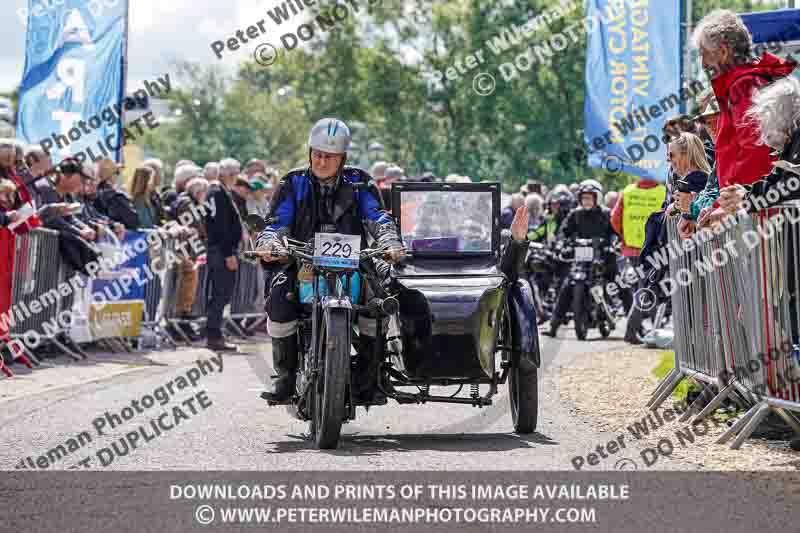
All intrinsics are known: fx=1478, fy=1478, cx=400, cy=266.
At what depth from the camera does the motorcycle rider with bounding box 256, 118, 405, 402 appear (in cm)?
923

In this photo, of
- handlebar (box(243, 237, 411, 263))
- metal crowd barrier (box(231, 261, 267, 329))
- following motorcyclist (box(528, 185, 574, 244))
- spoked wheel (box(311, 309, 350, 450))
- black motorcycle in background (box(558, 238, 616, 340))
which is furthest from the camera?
following motorcyclist (box(528, 185, 574, 244))

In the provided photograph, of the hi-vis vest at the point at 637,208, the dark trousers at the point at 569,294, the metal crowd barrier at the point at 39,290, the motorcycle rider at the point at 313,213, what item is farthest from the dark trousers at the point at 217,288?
the motorcycle rider at the point at 313,213

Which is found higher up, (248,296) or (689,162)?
(689,162)

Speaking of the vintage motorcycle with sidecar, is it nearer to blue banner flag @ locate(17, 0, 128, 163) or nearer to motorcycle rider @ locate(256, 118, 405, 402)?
motorcycle rider @ locate(256, 118, 405, 402)

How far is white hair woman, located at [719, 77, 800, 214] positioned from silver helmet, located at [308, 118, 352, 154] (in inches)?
92.6

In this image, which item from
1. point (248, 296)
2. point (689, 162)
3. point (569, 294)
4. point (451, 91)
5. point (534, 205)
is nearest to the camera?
point (689, 162)

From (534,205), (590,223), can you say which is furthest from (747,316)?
(534,205)

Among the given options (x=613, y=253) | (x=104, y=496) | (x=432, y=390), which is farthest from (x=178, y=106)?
(x=104, y=496)

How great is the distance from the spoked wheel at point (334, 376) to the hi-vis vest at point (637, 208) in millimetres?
10017

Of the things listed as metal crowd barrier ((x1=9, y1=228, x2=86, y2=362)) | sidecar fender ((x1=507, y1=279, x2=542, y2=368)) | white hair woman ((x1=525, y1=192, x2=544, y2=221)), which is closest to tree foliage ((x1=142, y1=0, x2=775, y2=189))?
white hair woman ((x1=525, y1=192, x2=544, y2=221))

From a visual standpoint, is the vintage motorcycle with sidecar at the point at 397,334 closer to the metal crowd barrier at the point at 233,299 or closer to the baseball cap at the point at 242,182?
the metal crowd barrier at the point at 233,299

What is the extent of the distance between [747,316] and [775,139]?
104cm

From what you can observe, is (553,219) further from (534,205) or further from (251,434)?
(251,434)

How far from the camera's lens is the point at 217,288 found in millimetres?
17797
